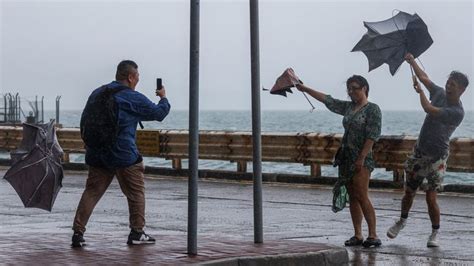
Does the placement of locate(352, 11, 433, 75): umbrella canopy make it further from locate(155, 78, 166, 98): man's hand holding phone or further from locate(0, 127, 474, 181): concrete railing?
locate(0, 127, 474, 181): concrete railing

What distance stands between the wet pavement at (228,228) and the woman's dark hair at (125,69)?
63.8 inches

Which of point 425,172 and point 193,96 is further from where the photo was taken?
point 425,172

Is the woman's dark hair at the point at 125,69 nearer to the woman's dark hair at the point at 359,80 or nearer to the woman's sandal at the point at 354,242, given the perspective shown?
the woman's dark hair at the point at 359,80

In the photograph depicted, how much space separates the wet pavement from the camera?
11422mm

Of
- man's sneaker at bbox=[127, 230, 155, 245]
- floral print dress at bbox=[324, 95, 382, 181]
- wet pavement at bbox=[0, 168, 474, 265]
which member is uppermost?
floral print dress at bbox=[324, 95, 382, 181]

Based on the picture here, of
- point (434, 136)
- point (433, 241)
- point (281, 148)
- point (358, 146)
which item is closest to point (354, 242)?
point (433, 241)

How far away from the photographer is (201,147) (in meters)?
25.6

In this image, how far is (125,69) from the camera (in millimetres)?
12016

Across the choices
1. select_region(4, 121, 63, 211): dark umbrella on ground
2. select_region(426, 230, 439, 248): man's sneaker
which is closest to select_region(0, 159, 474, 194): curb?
select_region(426, 230, 439, 248): man's sneaker

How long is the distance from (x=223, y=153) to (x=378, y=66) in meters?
11.7

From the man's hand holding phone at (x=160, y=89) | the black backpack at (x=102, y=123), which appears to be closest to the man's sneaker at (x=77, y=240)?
the black backpack at (x=102, y=123)

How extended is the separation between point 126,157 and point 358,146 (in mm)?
2612

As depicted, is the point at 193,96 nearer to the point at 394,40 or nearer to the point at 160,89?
the point at 160,89

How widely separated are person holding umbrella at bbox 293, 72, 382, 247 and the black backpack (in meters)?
2.28
